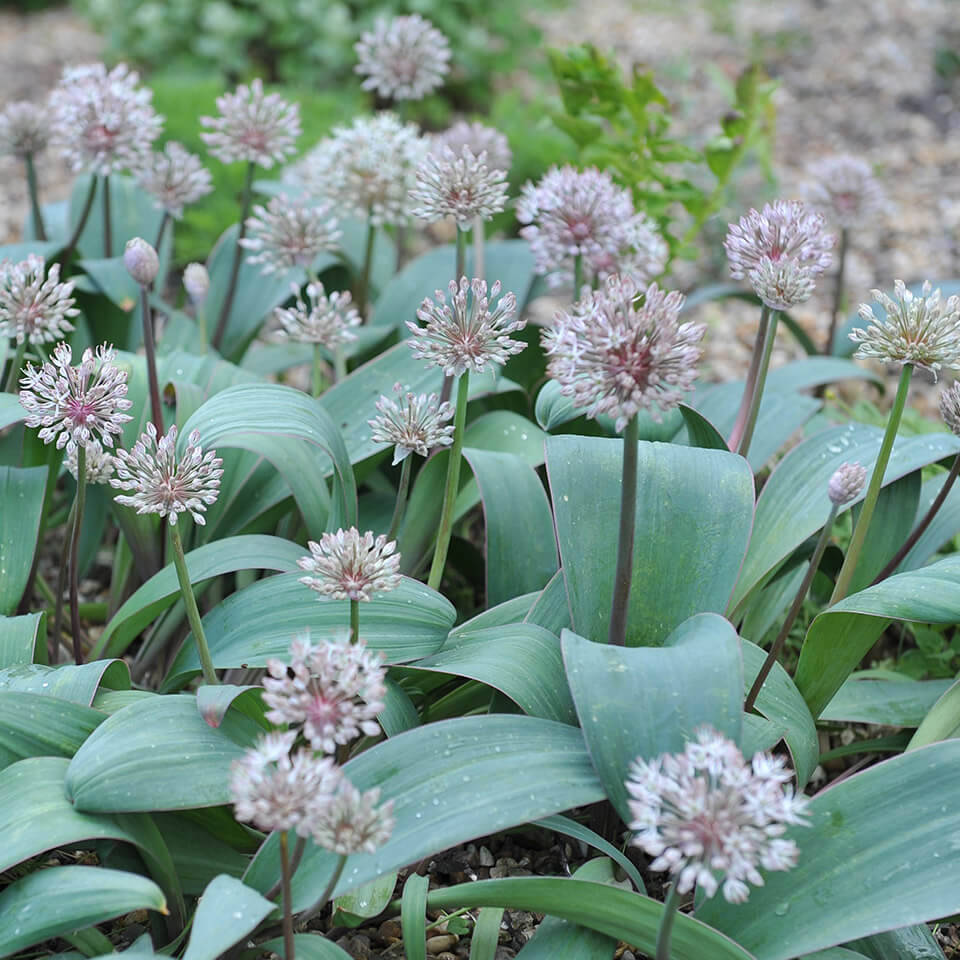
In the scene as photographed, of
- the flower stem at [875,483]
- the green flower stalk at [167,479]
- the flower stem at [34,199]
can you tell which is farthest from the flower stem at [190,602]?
the flower stem at [34,199]

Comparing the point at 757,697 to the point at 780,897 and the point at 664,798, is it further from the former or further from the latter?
the point at 664,798

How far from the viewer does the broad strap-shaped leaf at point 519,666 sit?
5.10 ft

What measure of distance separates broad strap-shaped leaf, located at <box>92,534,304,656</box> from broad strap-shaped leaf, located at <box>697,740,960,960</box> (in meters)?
0.87

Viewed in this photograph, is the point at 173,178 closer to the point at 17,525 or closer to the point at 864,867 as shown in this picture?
the point at 17,525

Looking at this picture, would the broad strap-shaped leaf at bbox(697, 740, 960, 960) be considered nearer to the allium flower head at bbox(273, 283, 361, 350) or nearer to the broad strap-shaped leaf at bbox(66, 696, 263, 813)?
the broad strap-shaped leaf at bbox(66, 696, 263, 813)

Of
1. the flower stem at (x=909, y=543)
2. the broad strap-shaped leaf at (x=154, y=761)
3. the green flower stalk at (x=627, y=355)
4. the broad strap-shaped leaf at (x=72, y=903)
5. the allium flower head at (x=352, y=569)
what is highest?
the green flower stalk at (x=627, y=355)

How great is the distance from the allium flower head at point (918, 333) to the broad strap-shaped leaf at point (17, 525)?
1469mm

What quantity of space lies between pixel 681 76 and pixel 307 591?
4.24 meters

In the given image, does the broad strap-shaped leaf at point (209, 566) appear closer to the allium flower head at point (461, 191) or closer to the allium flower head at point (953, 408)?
the allium flower head at point (461, 191)

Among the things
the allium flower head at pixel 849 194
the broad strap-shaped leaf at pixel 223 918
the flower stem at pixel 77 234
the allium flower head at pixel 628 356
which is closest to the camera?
the broad strap-shaped leaf at pixel 223 918

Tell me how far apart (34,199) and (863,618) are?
219 cm

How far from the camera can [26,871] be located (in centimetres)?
168

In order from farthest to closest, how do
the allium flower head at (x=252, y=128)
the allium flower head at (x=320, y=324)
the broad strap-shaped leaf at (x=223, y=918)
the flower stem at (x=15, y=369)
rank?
the allium flower head at (x=252, y=128) → the allium flower head at (x=320, y=324) → the flower stem at (x=15, y=369) → the broad strap-shaped leaf at (x=223, y=918)

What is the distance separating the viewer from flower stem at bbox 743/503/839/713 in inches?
59.9
